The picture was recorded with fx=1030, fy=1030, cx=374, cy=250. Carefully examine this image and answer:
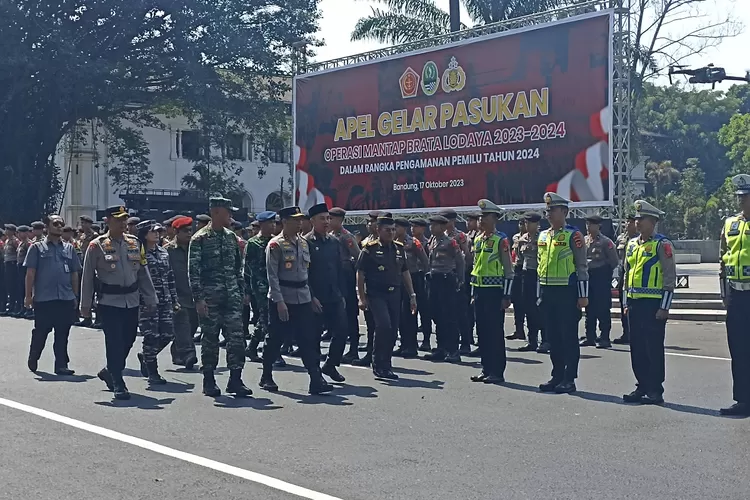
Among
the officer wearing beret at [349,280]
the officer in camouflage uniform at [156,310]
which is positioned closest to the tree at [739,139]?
the officer wearing beret at [349,280]

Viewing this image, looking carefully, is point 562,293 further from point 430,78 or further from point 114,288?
point 430,78

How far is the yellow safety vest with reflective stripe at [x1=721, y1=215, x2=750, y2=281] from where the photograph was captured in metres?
8.95

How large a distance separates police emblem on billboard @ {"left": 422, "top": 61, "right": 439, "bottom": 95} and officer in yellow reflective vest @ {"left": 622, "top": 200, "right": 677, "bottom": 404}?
15.0 metres

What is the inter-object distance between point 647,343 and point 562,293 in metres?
1.14

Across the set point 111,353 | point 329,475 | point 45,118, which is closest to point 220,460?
point 329,475

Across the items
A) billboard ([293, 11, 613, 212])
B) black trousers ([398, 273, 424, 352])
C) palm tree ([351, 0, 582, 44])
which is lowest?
black trousers ([398, 273, 424, 352])

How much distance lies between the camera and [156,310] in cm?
1090

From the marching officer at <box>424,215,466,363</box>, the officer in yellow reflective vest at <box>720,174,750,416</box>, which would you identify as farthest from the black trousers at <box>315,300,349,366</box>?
the officer in yellow reflective vest at <box>720,174,750,416</box>

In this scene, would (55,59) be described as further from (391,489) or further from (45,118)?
(391,489)

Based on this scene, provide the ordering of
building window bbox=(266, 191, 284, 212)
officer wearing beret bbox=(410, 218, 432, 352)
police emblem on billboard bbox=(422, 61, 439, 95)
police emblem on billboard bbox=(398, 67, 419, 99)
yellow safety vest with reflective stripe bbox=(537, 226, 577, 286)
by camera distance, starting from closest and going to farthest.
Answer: yellow safety vest with reflective stripe bbox=(537, 226, 577, 286) < officer wearing beret bbox=(410, 218, 432, 352) < police emblem on billboard bbox=(422, 61, 439, 95) < police emblem on billboard bbox=(398, 67, 419, 99) < building window bbox=(266, 191, 284, 212)

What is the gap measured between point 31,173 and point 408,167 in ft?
59.9

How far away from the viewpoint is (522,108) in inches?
870

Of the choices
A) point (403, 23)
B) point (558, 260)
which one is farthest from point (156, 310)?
point (403, 23)

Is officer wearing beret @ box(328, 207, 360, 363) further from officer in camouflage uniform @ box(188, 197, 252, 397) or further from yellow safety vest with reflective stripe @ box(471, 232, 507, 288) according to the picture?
officer in camouflage uniform @ box(188, 197, 252, 397)
